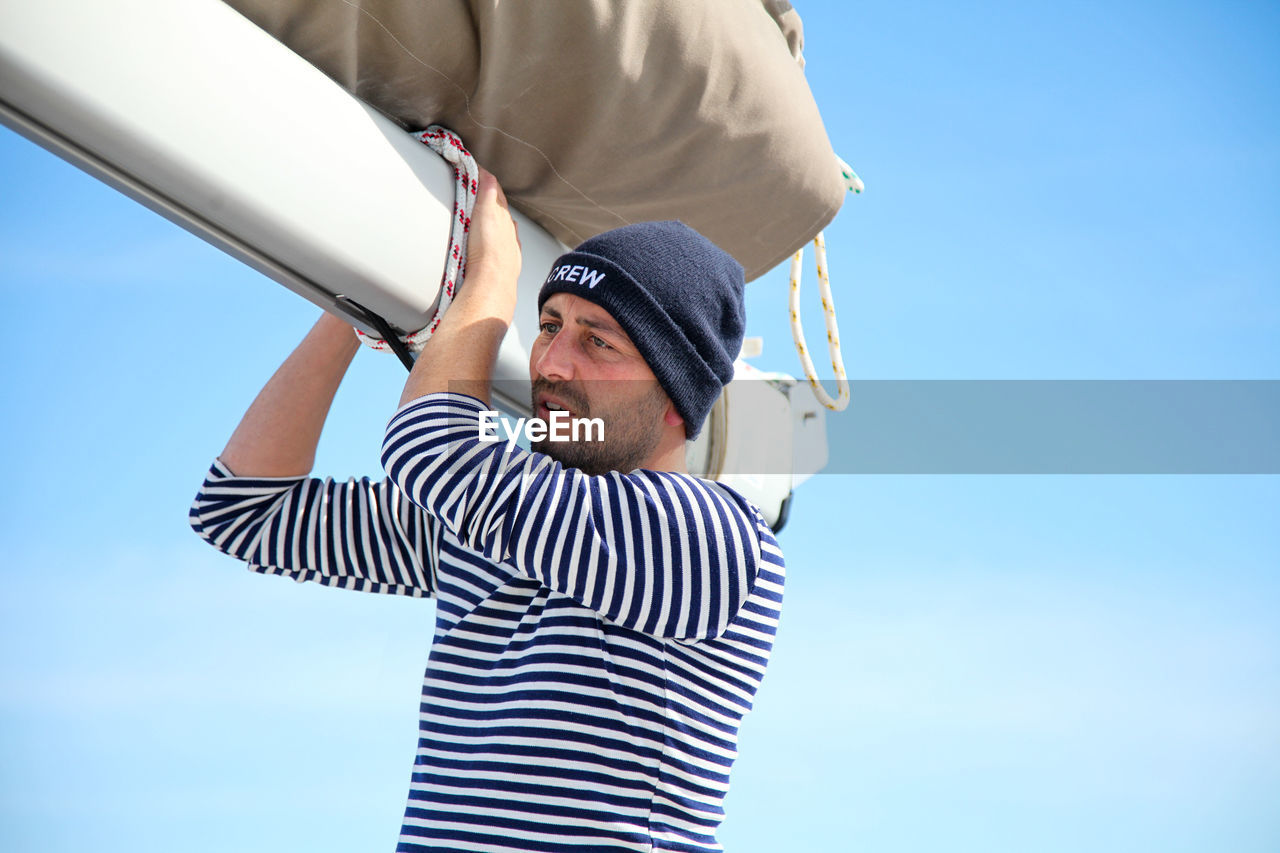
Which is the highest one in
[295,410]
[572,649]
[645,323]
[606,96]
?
[606,96]

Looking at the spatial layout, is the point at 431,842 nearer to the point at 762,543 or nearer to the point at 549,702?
the point at 549,702

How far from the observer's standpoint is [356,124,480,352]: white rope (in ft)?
3.19

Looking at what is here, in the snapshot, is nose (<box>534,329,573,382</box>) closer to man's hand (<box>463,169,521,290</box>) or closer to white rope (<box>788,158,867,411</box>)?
man's hand (<box>463,169,521,290</box>)

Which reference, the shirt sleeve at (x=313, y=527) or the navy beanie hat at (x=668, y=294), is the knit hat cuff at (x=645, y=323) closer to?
the navy beanie hat at (x=668, y=294)

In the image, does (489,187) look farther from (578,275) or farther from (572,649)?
(572,649)

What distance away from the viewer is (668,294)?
989 millimetres

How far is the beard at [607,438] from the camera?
971 mm

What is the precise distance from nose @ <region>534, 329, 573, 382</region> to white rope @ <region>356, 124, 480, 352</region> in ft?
0.33

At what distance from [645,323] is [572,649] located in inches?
11.7

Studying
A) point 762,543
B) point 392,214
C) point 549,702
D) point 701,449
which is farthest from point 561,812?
point 701,449

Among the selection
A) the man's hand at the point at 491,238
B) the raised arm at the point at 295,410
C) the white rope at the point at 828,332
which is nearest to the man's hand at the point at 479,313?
the man's hand at the point at 491,238

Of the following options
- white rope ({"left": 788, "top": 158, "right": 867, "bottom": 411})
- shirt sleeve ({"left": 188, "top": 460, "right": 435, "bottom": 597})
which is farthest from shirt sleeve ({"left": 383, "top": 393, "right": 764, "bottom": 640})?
white rope ({"left": 788, "top": 158, "right": 867, "bottom": 411})

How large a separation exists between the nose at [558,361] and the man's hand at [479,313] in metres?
0.05

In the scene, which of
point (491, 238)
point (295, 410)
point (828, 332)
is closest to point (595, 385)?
Result: point (491, 238)
